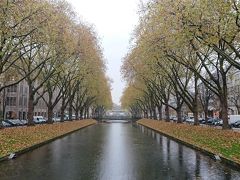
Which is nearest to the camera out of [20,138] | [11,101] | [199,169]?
[199,169]

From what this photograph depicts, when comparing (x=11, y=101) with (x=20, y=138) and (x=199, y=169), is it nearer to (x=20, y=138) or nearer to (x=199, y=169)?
(x=20, y=138)

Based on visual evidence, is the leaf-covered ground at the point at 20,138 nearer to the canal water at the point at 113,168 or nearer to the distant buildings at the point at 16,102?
the canal water at the point at 113,168

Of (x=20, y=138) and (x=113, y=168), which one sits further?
(x=20, y=138)

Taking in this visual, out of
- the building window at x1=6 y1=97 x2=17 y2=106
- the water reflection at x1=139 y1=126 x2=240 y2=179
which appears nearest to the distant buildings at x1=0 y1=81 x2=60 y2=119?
the building window at x1=6 y1=97 x2=17 y2=106

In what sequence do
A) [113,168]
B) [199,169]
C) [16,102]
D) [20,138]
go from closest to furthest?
1. [199,169]
2. [113,168]
3. [20,138]
4. [16,102]

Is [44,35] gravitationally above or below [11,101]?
below

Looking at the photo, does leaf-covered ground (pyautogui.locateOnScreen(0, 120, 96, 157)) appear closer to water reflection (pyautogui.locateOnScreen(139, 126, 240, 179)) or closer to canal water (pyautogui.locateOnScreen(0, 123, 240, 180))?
canal water (pyautogui.locateOnScreen(0, 123, 240, 180))

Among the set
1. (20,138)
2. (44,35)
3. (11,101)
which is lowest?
(20,138)

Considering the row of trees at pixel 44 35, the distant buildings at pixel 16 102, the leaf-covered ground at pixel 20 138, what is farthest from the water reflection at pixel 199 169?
the distant buildings at pixel 16 102

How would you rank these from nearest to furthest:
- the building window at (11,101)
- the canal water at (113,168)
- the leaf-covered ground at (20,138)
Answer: the canal water at (113,168), the leaf-covered ground at (20,138), the building window at (11,101)

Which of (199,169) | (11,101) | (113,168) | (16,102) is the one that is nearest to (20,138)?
(113,168)

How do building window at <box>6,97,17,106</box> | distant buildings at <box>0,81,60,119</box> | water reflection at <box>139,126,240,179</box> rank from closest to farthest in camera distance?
water reflection at <box>139,126,240,179</box> < distant buildings at <box>0,81,60,119</box> < building window at <box>6,97,17,106</box>

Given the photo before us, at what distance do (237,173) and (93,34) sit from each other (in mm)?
32491

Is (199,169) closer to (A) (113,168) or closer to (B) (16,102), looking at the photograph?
(A) (113,168)
